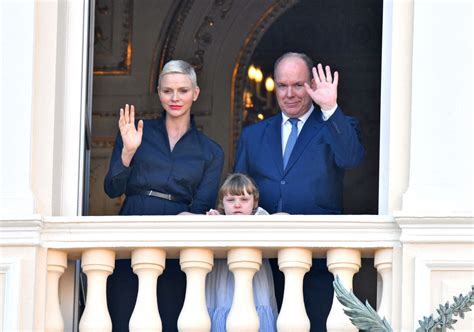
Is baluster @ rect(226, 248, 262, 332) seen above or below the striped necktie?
below

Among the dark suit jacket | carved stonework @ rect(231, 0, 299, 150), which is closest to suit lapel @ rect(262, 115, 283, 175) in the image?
the dark suit jacket

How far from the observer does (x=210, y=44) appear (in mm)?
15758

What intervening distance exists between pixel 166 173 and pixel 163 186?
8 centimetres

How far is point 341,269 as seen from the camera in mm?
11602

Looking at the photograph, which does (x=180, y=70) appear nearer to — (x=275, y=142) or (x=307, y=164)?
(x=275, y=142)

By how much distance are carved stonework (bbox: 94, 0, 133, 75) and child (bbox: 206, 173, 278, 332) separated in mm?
3892

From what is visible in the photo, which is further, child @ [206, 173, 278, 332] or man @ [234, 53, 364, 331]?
man @ [234, 53, 364, 331]

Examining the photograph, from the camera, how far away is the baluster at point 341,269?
1152cm

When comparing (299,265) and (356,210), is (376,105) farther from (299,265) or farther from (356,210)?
(299,265)

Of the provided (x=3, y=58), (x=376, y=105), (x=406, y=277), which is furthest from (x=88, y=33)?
(x=376, y=105)

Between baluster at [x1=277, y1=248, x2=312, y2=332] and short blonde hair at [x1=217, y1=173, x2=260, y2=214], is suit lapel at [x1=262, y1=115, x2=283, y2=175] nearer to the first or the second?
short blonde hair at [x1=217, y1=173, x2=260, y2=214]

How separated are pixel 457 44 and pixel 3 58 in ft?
7.87

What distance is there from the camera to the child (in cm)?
1182

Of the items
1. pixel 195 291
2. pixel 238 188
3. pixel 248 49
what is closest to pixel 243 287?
pixel 195 291
